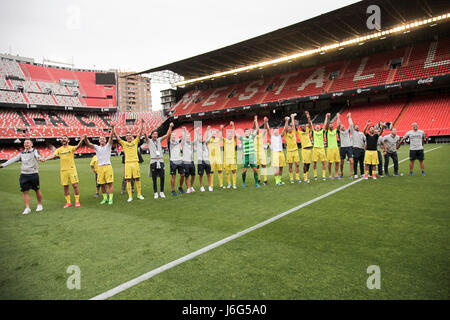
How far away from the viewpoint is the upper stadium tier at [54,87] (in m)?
45.9

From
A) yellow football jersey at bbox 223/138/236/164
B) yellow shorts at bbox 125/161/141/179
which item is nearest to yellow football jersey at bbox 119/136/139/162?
yellow shorts at bbox 125/161/141/179

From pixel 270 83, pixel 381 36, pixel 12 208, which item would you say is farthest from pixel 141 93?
pixel 12 208

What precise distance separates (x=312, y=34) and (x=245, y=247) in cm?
2852

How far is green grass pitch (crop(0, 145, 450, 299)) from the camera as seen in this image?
2936mm

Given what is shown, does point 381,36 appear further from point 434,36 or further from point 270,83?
point 270,83

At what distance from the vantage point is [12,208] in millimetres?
8047

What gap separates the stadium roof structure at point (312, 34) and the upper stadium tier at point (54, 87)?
22.4m

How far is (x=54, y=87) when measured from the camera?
2029 inches

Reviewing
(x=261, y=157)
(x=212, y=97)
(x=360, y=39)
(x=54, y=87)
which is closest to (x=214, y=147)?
(x=261, y=157)

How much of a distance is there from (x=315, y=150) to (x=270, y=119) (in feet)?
93.6

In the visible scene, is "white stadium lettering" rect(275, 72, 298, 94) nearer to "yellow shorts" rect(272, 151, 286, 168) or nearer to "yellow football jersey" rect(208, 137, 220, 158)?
"yellow shorts" rect(272, 151, 286, 168)

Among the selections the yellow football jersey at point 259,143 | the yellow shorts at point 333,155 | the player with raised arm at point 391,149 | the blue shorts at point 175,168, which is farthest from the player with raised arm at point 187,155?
the player with raised arm at point 391,149

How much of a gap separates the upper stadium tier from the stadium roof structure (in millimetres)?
22399

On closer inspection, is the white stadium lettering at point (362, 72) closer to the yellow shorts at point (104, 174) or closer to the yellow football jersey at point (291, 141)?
the yellow football jersey at point (291, 141)
